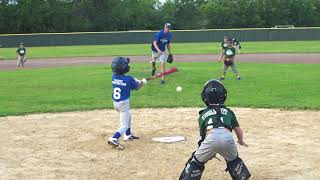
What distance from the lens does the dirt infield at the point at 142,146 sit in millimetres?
7910

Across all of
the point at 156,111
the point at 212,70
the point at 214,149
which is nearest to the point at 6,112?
the point at 156,111

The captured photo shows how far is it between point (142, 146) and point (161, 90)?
26.7 feet

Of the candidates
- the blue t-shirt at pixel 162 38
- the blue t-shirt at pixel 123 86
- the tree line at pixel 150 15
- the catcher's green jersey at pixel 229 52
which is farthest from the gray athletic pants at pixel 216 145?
the tree line at pixel 150 15

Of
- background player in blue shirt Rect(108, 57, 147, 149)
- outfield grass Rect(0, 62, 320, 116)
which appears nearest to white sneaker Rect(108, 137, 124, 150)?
background player in blue shirt Rect(108, 57, 147, 149)

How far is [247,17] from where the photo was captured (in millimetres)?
81312

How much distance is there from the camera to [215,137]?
6262 millimetres

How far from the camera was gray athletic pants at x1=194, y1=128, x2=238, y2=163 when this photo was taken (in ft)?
20.6

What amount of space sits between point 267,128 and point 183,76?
1122cm

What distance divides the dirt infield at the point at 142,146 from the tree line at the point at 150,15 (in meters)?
65.8

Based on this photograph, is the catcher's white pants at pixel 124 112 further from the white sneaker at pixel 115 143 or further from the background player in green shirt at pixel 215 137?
the background player in green shirt at pixel 215 137

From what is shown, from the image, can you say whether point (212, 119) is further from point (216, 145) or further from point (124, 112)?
point (124, 112)

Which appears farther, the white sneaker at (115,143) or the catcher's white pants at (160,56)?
the catcher's white pants at (160,56)

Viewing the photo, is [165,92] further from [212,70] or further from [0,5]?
[0,5]

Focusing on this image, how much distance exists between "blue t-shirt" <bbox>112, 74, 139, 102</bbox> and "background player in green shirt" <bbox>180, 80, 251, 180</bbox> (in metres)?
3.32
